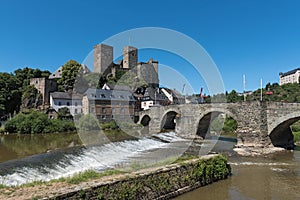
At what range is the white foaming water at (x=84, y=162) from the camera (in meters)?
9.60

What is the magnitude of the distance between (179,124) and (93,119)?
11437 millimetres

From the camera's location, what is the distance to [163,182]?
820 centimetres

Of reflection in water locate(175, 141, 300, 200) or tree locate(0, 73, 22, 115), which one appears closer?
reflection in water locate(175, 141, 300, 200)

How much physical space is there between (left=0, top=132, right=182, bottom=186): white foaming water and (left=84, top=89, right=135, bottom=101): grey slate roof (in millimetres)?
18655

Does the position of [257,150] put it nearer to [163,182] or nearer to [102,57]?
[163,182]

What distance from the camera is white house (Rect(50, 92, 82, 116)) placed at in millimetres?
39000

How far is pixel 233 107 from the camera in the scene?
69.9ft

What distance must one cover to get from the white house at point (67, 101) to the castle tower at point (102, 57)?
22777 mm

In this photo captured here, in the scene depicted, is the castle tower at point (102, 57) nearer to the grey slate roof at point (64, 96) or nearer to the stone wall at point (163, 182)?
the grey slate roof at point (64, 96)

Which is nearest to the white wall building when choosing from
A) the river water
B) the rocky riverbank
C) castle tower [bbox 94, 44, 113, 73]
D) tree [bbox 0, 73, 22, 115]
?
castle tower [bbox 94, 44, 113, 73]

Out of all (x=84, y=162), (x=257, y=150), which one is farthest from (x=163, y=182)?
(x=257, y=150)

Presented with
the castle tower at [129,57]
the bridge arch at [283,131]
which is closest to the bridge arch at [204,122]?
the bridge arch at [283,131]

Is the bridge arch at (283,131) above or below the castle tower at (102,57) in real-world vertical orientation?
below

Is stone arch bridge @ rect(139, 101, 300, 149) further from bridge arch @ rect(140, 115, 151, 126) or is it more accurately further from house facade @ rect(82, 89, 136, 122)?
house facade @ rect(82, 89, 136, 122)
